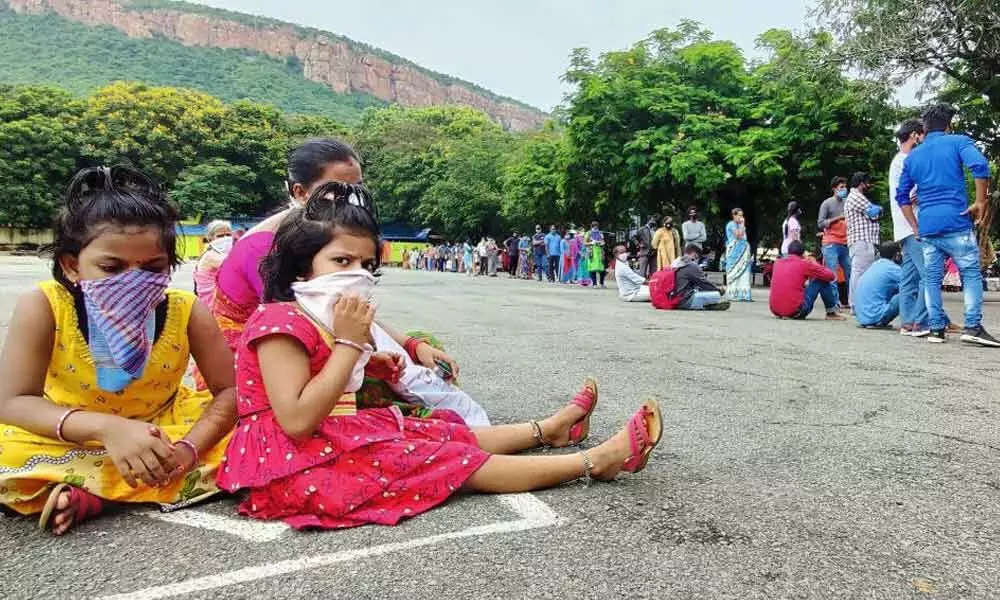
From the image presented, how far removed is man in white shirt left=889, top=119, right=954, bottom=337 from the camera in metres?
6.19


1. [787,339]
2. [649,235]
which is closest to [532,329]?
[787,339]

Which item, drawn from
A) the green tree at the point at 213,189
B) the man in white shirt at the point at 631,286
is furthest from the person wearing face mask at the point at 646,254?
the green tree at the point at 213,189

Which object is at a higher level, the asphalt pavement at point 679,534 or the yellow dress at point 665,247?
the yellow dress at point 665,247

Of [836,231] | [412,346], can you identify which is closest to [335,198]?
[412,346]

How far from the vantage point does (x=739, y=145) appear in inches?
738

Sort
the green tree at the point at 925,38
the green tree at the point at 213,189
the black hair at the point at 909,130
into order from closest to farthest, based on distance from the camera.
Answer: the black hair at the point at 909,130 < the green tree at the point at 925,38 < the green tree at the point at 213,189

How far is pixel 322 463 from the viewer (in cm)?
199

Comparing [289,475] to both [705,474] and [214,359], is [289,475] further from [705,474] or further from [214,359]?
[705,474]

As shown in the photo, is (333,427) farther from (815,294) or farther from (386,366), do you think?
(815,294)

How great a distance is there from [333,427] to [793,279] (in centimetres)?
732

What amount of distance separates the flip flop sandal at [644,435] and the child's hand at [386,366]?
0.86m

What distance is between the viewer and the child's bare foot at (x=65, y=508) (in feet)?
6.29

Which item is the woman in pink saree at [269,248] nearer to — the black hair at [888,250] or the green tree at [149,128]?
the black hair at [888,250]

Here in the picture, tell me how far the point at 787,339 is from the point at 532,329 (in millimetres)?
2374
